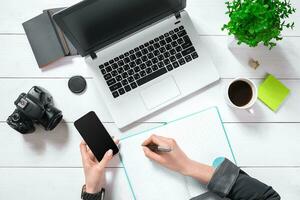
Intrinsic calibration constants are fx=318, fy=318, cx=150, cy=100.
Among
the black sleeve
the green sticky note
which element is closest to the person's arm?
the black sleeve

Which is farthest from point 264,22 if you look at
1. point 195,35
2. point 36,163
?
point 36,163

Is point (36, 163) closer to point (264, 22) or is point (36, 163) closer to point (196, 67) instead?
point (196, 67)

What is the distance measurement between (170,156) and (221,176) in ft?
0.45

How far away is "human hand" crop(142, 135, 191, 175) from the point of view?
80cm

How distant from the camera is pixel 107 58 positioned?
33.6 inches


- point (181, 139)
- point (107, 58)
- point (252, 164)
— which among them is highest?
point (107, 58)

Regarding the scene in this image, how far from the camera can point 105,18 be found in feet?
2.40

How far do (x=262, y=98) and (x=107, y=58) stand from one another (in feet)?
1.42

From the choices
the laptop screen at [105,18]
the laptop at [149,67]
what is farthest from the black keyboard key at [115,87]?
the laptop screen at [105,18]

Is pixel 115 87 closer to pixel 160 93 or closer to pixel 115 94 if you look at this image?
pixel 115 94

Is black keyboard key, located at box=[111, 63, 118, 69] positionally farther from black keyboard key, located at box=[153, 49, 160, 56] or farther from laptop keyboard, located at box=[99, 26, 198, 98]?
black keyboard key, located at box=[153, 49, 160, 56]

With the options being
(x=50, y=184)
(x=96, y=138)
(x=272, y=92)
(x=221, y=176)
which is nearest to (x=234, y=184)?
(x=221, y=176)

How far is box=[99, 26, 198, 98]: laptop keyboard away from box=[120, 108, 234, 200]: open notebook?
5.4 inches

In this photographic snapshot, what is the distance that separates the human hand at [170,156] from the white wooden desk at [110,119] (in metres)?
0.07
